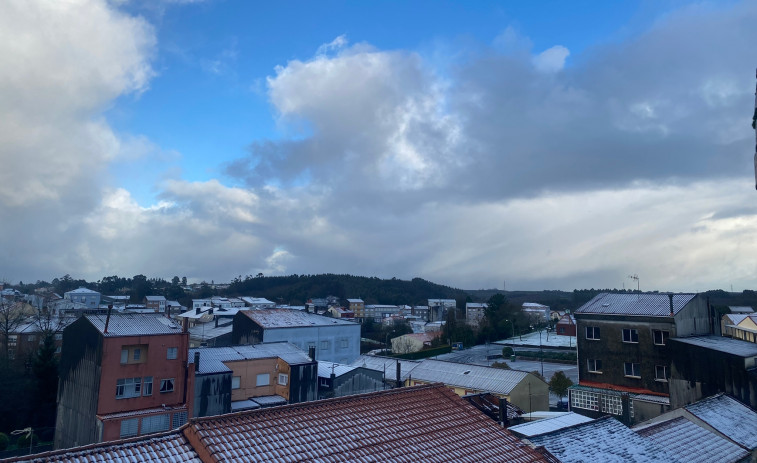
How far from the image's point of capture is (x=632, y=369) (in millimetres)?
30203

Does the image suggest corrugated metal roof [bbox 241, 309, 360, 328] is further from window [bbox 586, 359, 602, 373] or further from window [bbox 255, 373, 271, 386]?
window [bbox 586, 359, 602, 373]

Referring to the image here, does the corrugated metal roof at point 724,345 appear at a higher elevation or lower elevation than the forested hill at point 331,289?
lower

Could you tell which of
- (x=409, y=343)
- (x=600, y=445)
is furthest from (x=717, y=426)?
(x=409, y=343)

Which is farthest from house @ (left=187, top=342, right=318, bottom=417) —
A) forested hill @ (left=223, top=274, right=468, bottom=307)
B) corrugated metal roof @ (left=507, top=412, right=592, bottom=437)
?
forested hill @ (left=223, top=274, right=468, bottom=307)

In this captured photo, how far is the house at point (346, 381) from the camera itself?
3675 cm

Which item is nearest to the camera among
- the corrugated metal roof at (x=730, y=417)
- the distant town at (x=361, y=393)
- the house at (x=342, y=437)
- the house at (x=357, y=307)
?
the house at (x=342, y=437)

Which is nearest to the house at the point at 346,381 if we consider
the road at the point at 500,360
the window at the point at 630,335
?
the road at the point at 500,360

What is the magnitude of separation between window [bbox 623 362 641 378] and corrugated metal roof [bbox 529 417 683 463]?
1576 centimetres

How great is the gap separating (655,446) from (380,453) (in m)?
10.4

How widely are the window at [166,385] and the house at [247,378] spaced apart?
4.30 ft

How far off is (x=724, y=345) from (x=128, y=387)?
33.5m

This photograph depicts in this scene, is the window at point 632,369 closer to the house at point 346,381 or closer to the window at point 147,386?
the house at point 346,381

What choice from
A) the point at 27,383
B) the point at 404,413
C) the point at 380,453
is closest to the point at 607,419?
the point at 404,413

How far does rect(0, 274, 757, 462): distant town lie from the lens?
34.7ft
